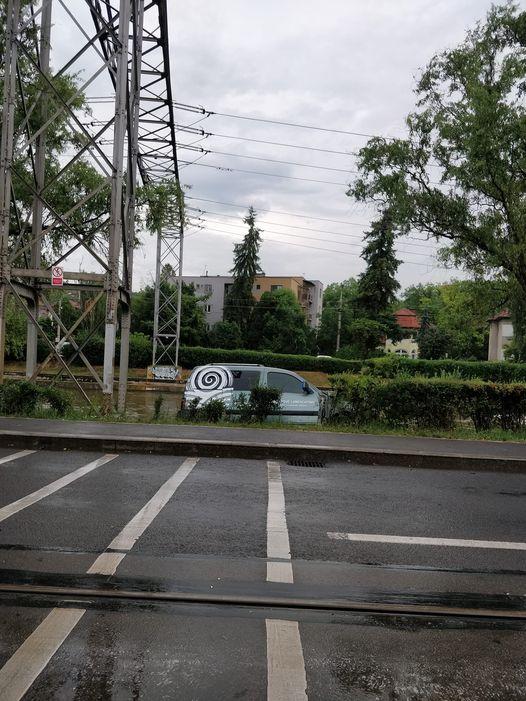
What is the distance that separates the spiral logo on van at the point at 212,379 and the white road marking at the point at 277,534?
5.08 metres

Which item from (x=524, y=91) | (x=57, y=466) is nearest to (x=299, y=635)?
(x=57, y=466)

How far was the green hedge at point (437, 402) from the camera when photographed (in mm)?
11961

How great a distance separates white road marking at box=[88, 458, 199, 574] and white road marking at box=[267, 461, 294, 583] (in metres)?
1.15

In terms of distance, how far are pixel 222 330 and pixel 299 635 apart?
58.0 metres

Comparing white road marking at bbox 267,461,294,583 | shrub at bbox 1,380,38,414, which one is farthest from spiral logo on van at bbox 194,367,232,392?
white road marking at bbox 267,461,294,583

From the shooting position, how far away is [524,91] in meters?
14.5

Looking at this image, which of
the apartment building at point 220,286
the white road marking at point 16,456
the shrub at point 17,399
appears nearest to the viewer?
the white road marking at point 16,456

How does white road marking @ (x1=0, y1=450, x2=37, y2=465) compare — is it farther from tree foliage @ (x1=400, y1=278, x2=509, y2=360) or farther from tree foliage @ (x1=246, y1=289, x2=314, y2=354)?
tree foliage @ (x1=246, y1=289, x2=314, y2=354)

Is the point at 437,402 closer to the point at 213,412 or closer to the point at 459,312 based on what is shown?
the point at 213,412

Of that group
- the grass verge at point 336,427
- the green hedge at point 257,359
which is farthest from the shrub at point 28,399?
the green hedge at point 257,359

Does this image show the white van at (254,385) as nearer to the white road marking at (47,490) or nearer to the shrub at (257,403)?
the shrub at (257,403)

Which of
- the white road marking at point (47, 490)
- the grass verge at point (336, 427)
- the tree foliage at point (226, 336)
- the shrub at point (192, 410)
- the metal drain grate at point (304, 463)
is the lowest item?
the metal drain grate at point (304, 463)

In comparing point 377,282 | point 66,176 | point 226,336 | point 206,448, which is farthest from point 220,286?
point 206,448

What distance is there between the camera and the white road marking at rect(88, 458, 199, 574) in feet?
16.1
